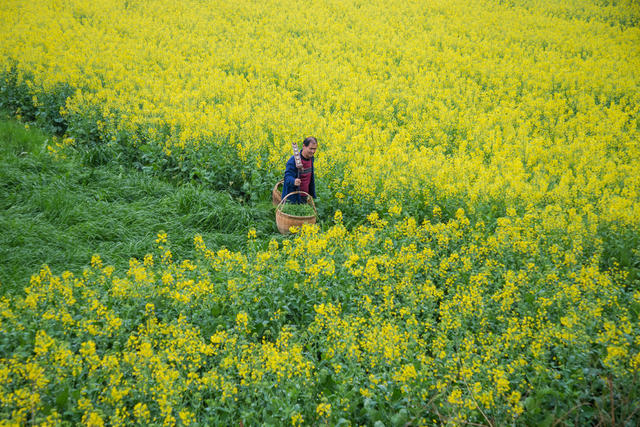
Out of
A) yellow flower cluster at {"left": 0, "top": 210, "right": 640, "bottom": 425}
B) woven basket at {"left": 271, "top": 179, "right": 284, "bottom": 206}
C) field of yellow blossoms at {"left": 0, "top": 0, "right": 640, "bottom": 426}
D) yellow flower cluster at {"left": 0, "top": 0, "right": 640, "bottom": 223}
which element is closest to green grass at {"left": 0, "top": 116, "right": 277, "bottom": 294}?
woven basket at {"left": 271, "top": 179, "right": 284, "bottom": 206}

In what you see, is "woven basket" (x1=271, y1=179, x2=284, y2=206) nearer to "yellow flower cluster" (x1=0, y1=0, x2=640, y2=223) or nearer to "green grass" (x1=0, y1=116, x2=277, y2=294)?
"green grass" (x1=0, y1=116, x2=277, y2=294)

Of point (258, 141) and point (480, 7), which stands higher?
point (480, 7)

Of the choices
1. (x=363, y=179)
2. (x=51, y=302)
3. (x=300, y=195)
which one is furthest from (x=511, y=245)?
(x=51, y=302)

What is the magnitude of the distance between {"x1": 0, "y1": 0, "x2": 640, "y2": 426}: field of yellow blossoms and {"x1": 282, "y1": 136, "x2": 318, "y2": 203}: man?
0.68 meters

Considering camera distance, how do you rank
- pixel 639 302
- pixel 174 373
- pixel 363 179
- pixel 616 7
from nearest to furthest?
pixel 174 373, pixel 639 302, pixel 363 179, pixel 616 7

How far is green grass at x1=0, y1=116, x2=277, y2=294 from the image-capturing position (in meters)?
5.69

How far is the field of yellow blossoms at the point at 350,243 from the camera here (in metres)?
3.68

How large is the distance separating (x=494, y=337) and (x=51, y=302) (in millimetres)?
4716

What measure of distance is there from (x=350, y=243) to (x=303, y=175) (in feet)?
5.06

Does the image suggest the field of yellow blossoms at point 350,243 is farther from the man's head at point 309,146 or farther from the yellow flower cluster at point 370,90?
the man's head at point 309,146

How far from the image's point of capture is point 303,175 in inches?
277

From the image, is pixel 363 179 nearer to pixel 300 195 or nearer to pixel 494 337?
pixel 300 195

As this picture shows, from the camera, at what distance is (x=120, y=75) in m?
11.6

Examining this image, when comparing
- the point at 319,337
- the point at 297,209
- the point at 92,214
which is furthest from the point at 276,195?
the point at 319,337
